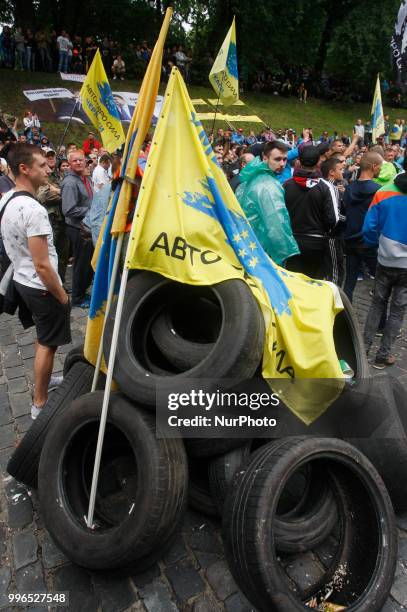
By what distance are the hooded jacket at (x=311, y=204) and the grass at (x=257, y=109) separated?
51.1ft

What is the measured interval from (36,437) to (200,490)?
3.81 feet

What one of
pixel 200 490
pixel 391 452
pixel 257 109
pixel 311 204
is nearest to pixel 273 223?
pixel 311 204

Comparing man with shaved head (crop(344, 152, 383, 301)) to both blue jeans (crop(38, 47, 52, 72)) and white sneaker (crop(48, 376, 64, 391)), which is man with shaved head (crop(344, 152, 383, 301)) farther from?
blue jeans (crop(38, 47, 52, 72))

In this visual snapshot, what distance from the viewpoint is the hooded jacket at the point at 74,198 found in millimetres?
6426

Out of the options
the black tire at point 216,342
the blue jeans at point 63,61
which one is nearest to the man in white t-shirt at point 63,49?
the blue jeans at point 63,61

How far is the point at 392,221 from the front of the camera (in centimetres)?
476

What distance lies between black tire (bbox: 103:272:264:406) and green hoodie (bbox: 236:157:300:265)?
1.64 m

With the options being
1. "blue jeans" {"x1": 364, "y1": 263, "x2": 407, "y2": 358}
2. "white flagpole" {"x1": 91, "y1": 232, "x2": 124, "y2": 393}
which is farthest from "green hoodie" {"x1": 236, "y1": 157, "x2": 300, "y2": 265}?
"white flagpole" {"x1": 91, "y1": 232, "x2": 124, "y2": 393}

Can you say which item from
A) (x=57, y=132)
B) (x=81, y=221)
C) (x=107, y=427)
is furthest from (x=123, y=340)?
(x=57, y=132)

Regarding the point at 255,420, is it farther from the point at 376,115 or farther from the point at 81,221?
the point at 376,115

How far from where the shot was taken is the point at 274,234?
447 centimetres

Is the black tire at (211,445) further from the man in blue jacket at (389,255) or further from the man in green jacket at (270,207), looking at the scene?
the man in blue jacket at (389,255)

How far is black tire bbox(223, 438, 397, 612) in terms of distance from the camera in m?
2.13

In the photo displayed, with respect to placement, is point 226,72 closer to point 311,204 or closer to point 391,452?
point 311,204
